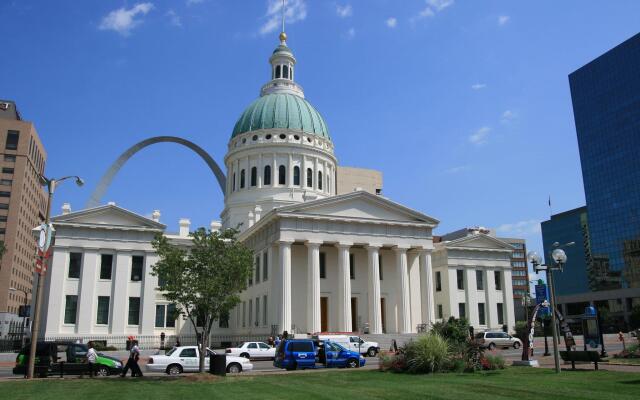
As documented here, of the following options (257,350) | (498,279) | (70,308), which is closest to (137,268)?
(70,308)

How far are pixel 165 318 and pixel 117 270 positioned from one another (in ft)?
23.5

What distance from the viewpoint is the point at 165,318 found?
55000 mm

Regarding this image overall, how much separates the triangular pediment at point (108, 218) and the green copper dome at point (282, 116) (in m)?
23.3

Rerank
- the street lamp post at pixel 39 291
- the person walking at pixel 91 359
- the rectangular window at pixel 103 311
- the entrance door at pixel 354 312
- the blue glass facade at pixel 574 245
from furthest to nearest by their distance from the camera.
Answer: the blue glass facade at pixel 574 245
the entrance door at pixel 354 312
the rectangular window at pixel 103 311
the person walking at pixel 91 359
the street lamp post at pixel 39 291

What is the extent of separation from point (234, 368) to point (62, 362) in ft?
25.8

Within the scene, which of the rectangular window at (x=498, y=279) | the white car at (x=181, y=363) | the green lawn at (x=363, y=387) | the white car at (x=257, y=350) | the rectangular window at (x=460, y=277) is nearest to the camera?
the green lawn at (x=363, y=387)

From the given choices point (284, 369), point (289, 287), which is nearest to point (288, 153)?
point (289, 287)

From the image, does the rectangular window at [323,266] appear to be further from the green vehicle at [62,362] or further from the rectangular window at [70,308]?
the green vehicle at [62,362]

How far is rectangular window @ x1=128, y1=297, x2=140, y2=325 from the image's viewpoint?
5150cm

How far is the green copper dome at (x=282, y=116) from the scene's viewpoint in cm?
7062

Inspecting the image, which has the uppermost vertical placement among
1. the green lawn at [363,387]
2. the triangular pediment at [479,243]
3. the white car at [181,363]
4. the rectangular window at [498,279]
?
the triangular pediment at [479,243]

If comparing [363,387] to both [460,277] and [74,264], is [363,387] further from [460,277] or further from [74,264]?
[460,277]

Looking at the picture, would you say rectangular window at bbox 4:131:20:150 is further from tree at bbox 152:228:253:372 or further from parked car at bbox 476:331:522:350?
parked car at bbox 476:331:522:350

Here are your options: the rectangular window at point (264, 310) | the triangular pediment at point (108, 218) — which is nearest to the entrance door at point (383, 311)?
the rectangular window at point (264, 310)
